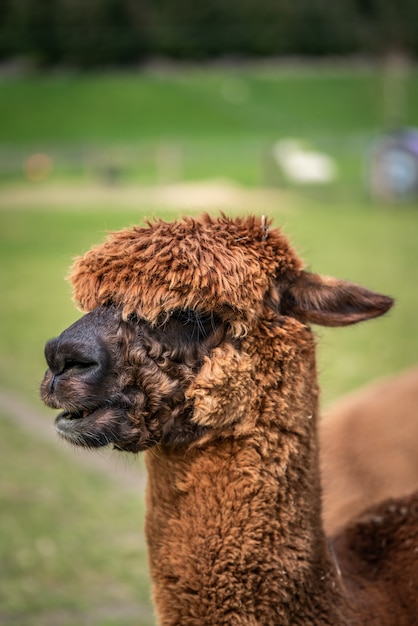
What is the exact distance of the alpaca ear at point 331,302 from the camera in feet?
9.36

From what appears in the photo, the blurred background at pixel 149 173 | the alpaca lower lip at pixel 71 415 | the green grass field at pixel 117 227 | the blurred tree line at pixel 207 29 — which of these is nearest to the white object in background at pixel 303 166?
the blurred background at pixel 149 173

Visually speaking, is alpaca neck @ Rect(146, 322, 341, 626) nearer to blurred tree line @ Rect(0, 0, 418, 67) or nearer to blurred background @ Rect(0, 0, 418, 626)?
blurred background @ Rect(0, 0, 418, 626)

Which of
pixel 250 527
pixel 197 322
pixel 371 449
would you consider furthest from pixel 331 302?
pixel 371 449

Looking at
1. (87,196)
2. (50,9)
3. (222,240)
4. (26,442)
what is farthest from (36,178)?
(222,240)

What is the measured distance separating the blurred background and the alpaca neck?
489 mm

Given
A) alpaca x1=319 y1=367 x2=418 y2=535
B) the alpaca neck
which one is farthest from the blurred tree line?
the alpaca neck

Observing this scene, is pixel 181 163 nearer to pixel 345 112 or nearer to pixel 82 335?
pixel 345 112

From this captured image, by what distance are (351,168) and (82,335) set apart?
26313 mm

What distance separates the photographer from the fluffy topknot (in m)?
2.76

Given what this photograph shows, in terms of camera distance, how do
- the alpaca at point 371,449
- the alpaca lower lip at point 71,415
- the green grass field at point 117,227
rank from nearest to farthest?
the alpaca lower lip at point 71,415, the alpaca at point 371,449, the green grass field at point 117,227

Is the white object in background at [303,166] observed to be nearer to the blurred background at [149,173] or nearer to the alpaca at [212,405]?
the blurred background at [149,173]

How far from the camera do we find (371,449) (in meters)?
4.60

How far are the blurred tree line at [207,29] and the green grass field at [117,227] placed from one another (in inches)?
53.2

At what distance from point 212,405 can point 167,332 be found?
264 millimetres
